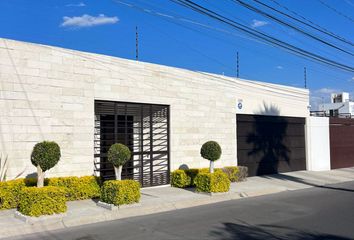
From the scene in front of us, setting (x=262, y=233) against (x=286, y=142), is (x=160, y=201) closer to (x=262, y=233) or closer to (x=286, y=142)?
(x=262, y=233)

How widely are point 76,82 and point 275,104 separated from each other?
11774 millimetres

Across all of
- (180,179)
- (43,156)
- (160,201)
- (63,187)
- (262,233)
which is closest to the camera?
(262,233)

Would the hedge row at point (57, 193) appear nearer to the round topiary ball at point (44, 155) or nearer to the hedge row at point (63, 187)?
the hedge row at point (63, 187)

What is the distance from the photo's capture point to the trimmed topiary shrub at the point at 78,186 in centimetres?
1204

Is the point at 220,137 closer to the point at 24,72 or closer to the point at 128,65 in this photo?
the point at 128,65

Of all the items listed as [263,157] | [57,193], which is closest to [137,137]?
[57,193]

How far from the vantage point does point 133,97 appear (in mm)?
14797

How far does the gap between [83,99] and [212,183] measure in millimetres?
4956

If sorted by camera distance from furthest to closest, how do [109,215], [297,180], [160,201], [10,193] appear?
[297,180]
[160,201]
[10,193]
[109,215]

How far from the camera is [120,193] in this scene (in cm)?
1086

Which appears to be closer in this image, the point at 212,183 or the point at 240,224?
the point at 240,224

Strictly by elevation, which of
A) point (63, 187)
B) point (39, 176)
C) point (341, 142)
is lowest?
point (63, 187)

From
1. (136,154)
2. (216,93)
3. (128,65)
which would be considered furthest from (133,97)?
(216,93)

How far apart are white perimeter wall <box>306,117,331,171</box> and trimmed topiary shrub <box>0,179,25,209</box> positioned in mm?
16892
